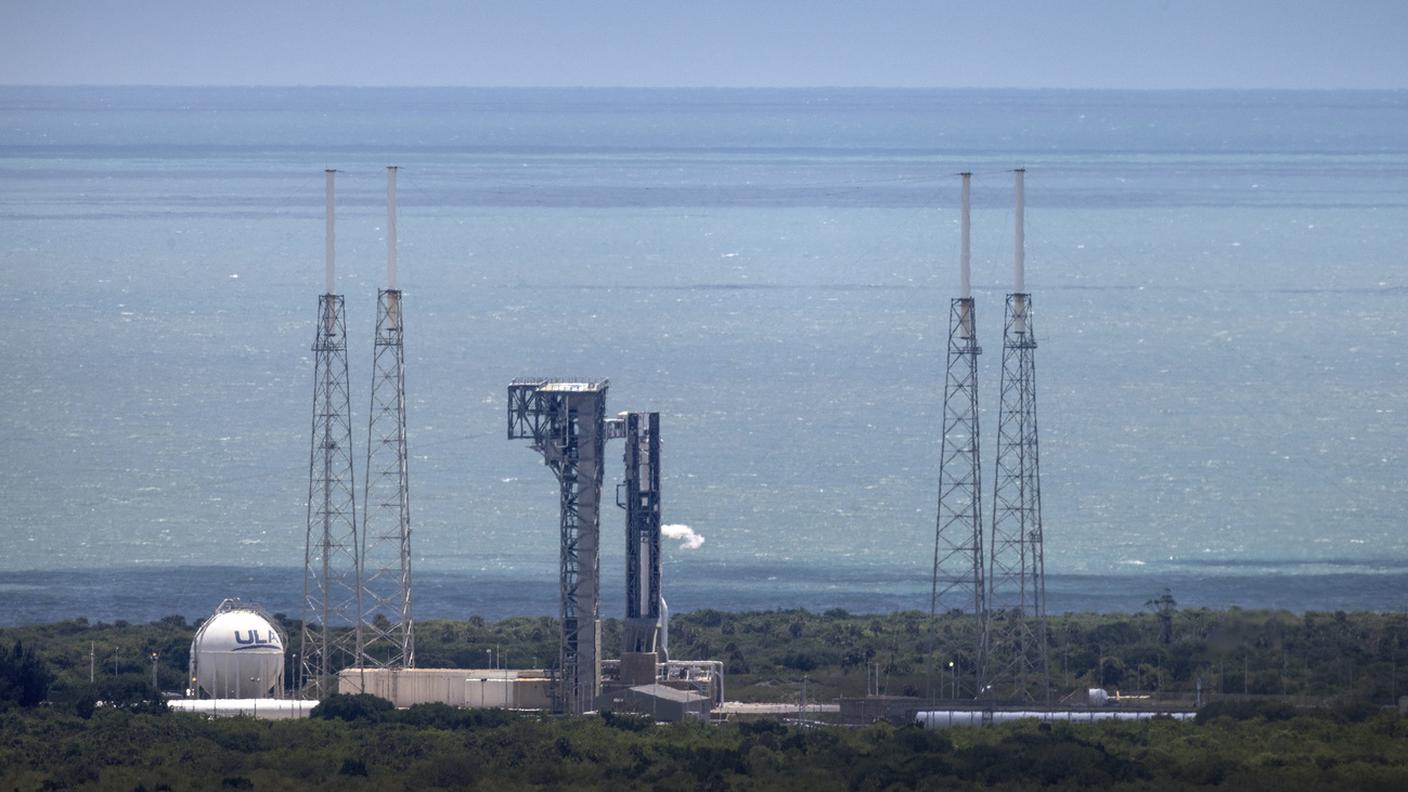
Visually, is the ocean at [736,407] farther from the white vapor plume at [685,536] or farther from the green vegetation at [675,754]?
the green vegetation at [675,754]

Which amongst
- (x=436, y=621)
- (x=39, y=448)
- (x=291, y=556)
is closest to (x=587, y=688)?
(x=436, y=621)

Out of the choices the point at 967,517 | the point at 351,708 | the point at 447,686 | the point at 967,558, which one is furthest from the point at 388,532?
the point at 351,708

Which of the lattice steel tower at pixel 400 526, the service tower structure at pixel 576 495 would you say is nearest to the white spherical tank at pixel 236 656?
the lattice steel tower at pixel 400 526

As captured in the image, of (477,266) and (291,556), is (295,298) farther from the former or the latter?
(291,556)

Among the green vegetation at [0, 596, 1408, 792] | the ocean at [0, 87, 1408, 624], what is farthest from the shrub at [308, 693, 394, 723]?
the ocean at [0, 87, 1408, 624]

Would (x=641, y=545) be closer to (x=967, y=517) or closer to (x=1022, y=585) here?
(x=1022, y=585)
